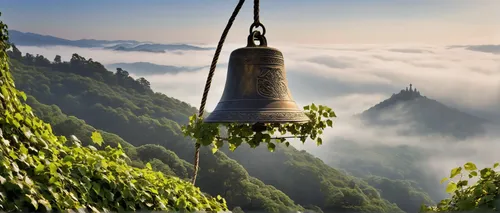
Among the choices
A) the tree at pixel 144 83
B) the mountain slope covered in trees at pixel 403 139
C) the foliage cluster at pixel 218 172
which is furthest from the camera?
the mountain slope covered in trees at pixel 403 139

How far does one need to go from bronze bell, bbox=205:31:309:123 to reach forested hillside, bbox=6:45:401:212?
23.4 metres

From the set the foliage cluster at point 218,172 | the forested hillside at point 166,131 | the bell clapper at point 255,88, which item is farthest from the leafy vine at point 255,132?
the forested hillside at point 166,131

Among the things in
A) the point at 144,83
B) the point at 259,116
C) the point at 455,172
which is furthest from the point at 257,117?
the point at 144,83

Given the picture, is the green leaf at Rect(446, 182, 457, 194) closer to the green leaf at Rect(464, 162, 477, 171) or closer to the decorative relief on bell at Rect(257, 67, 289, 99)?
the green leaf at Rect(464, 162, 477, 171)

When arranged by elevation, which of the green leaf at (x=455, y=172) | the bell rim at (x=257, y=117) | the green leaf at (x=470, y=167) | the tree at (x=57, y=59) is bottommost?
the green leaf at (x=455, y=172)

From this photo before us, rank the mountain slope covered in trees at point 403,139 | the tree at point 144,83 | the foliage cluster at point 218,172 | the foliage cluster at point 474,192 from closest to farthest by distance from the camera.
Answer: the foliage cluster at point 474,192
the foliage cluster at point 218,172
the tree at point 144,83
the mountain slope covered in trees at point 403,139

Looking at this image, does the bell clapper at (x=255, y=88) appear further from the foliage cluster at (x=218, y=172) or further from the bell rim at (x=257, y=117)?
the foliage cluster at (x=218, y=172)

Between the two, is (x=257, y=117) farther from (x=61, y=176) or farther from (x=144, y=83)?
(x=144, y=83)

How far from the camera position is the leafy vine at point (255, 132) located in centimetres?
533

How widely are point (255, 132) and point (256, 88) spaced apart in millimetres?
888

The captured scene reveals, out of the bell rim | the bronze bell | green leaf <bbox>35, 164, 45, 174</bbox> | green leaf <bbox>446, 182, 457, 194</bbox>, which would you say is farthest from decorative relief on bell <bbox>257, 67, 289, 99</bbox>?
green leaf <bbox>35, 164, 45, 174</bbox>

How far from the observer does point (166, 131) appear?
32.0m

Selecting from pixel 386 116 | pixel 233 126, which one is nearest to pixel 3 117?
pixel 233 126

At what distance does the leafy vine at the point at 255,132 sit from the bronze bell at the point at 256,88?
0.50m
